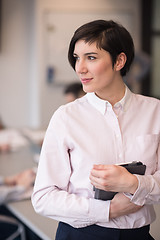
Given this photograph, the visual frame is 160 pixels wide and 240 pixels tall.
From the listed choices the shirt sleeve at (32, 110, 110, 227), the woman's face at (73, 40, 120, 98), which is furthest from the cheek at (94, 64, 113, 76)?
the shirt sleeve at (32, 110, 110, 227)

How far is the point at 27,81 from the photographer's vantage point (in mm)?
5352

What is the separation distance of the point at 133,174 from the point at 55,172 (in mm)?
194

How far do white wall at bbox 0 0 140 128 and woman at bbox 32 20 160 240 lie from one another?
4000mm

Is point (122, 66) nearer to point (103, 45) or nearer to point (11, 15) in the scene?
point (103, 45)

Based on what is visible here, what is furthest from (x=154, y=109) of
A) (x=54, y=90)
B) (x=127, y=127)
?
(x=54, y=90)

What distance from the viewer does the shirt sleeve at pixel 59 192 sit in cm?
89

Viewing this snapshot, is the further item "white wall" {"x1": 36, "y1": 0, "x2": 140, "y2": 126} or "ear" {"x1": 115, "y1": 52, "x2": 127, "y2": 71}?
"white wall" {"x1": 36, "y1": 0, "x2": 140, "y2": 126}

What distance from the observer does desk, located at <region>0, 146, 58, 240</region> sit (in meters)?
1.41

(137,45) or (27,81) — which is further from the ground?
(137,45)

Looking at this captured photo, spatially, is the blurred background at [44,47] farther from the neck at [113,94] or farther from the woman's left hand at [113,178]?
the woman's left hand at [113,178]

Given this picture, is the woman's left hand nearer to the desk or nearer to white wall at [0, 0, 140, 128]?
the desk

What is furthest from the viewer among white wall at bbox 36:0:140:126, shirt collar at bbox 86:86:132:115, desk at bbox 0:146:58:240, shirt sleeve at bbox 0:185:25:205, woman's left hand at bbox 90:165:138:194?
white wall at bbox 36:0:140:126

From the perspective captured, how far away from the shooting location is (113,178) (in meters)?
0.82

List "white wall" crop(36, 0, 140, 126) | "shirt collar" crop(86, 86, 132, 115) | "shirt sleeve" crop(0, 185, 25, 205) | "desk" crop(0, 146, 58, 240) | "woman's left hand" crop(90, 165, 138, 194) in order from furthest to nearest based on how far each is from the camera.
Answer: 1. "white wall" crop(36, 0, 140, 126)
2. "shirt sleeve" crop(0, 185, 25, 205)
3. "desk" crop(0, 146, 58, 240)
4. "shirt collar" crop(86, 86, 132, 115)
5. "woman's left hand" crop(90, 165, 138, 194)
